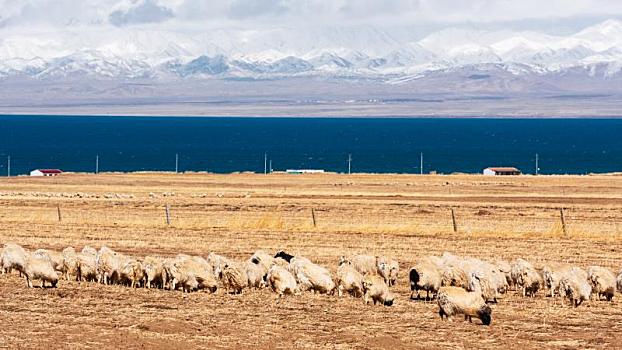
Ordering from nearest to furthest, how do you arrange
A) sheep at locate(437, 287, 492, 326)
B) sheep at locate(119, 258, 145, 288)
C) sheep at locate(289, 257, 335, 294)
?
sheep at locate(437, 287, 492, 326) → sheep at locate(289, 257, 335, 294) → sheep at locate(119, 258, 145, 288)

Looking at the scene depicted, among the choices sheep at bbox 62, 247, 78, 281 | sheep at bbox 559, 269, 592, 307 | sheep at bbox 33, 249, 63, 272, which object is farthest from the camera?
sheep at bbox 33, 249, 63, 272

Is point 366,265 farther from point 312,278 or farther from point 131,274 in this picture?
point 131,274

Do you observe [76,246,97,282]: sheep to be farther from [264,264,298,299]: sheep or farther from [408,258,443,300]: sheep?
[408,258,443,300]: sheep

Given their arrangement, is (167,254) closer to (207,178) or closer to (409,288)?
(409,288)

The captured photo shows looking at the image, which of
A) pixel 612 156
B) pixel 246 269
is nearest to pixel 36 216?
pixel 246 269

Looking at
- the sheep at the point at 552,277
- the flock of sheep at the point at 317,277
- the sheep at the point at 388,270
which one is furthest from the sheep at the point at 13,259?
the sheep at the point at 552,277

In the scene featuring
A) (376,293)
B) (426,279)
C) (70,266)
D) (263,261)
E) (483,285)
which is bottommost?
(376,293)

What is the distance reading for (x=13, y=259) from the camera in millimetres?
28141

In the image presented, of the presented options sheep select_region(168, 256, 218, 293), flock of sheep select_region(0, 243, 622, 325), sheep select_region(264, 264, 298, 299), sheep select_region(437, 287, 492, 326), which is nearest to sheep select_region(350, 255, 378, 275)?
flock of sheep select_region(0, 243, 622, 325)

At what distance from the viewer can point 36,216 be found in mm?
48344

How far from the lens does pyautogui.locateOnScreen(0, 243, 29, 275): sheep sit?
2800cm

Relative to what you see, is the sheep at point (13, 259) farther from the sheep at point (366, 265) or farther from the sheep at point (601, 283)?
the sheep at point (601, 283)

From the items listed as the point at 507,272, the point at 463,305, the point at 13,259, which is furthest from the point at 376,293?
the point at 13,259

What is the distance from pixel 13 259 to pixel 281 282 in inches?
283
